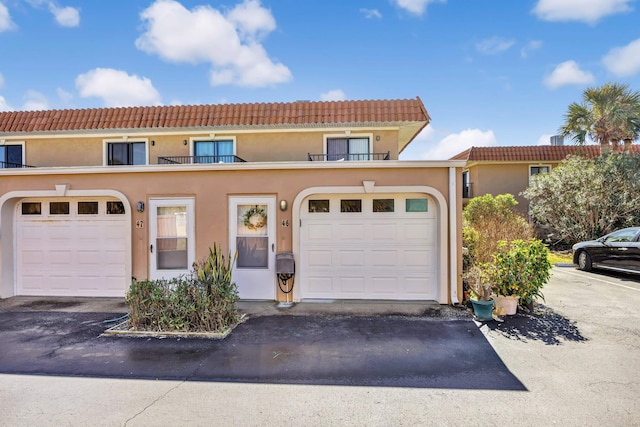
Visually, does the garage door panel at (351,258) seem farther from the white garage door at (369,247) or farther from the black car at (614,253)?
the black car at (614,253)

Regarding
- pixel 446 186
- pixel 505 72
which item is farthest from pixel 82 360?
pixel 505 72

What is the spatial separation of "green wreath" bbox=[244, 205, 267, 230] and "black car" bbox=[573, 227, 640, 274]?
10.3 m

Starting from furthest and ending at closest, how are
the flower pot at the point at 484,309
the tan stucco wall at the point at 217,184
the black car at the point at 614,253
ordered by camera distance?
the black car at the point at 614,253, the tan stucco wall at the point at 217,184, the flower pot at the point at 484,309

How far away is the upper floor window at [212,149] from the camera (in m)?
10.9

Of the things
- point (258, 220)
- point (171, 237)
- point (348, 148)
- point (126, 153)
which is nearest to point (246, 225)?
point (258, 220)

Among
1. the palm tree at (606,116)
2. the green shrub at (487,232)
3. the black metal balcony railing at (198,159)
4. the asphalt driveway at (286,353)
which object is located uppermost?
the palm tree at (606,116)

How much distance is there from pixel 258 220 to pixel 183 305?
2608mm

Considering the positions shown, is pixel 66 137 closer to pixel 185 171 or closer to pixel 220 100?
pixel 220 100

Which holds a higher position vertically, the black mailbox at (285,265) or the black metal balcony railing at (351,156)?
the black metal balcony railing at (351,156)

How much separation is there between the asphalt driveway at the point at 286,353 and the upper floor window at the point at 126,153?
5.82 metres

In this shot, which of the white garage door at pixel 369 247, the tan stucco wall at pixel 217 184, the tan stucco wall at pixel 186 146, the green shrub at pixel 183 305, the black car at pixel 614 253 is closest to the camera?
the green shrub at pixel 183 305

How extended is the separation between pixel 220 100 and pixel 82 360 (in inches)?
344

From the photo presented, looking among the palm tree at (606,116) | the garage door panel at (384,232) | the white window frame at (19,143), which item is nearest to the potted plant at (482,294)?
the garage door panel at (384,232)

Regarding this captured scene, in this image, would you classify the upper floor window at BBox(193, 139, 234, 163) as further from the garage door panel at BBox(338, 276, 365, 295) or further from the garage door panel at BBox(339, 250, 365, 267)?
the garage door panel at BBox(338, 276, 365, 295)
